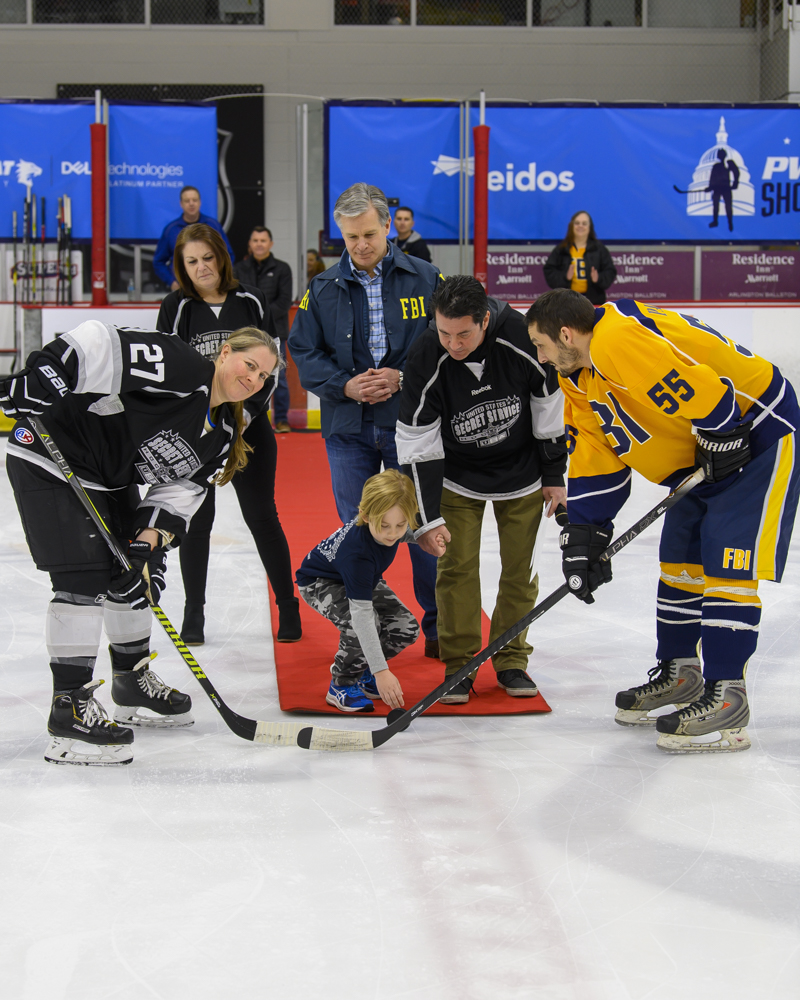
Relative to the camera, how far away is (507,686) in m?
2.57

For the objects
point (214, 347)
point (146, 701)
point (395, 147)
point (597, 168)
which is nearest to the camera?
point (146, 701)

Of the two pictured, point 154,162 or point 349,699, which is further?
point 154,162

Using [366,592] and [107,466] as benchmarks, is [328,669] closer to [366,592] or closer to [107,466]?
[366,592]

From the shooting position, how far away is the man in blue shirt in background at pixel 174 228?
6195 millimetres

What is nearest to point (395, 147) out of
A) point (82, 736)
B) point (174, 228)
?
point (174, 228)

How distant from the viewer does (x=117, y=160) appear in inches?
261

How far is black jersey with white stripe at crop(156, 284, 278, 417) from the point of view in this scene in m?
2.89

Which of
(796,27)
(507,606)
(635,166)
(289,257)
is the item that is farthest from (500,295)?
(507,606)

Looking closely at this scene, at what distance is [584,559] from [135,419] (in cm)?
98

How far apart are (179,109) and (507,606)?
515 centimetres

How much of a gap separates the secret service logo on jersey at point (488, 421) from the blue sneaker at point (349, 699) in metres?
0.65

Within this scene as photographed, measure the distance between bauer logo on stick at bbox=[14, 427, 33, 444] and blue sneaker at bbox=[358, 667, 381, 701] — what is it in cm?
95

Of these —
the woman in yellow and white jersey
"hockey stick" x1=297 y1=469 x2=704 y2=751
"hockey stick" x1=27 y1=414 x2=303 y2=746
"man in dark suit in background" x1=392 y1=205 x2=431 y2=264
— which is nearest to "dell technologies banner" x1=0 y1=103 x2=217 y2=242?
"man in dark suit in background" x1=392 y1=205 x2=431 y2=264

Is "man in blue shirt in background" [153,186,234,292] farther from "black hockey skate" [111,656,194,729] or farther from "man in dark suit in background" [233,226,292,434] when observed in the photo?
"black hockey skate" [111,656,194,729]
